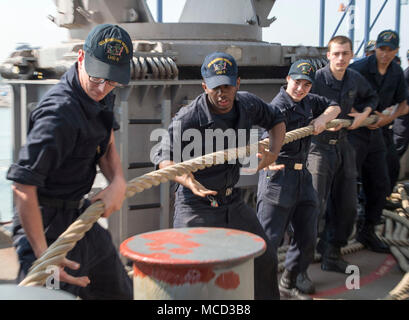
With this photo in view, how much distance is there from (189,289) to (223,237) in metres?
0.34

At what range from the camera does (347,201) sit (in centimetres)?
532

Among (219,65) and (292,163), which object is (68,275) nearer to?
(219,65)

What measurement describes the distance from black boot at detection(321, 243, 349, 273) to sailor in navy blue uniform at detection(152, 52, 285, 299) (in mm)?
1646

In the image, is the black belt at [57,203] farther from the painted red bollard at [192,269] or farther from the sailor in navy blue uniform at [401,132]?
the sailor in navy blue uniform at [401,132]

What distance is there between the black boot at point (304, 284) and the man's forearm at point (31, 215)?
2.72 meters

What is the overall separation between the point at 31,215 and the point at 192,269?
3.07ft

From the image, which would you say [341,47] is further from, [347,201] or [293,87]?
[347,201]

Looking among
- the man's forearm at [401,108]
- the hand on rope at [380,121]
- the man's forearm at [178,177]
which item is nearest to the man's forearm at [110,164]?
the man's forearm at [178,177]

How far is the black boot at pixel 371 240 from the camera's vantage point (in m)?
5.98

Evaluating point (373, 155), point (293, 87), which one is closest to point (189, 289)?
point (293, 87)

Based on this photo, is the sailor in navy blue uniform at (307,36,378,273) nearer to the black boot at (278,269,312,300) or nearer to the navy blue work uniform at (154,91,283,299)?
the black boot at (278,269,312,300)

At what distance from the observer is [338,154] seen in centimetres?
521

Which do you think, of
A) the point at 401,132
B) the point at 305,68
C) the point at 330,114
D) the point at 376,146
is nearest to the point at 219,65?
the point at 305,68

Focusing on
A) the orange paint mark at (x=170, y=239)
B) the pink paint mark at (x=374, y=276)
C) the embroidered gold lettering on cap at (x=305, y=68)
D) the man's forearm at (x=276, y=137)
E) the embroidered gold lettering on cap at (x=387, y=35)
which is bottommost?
the pink paint mark at (x=374, y=276)
